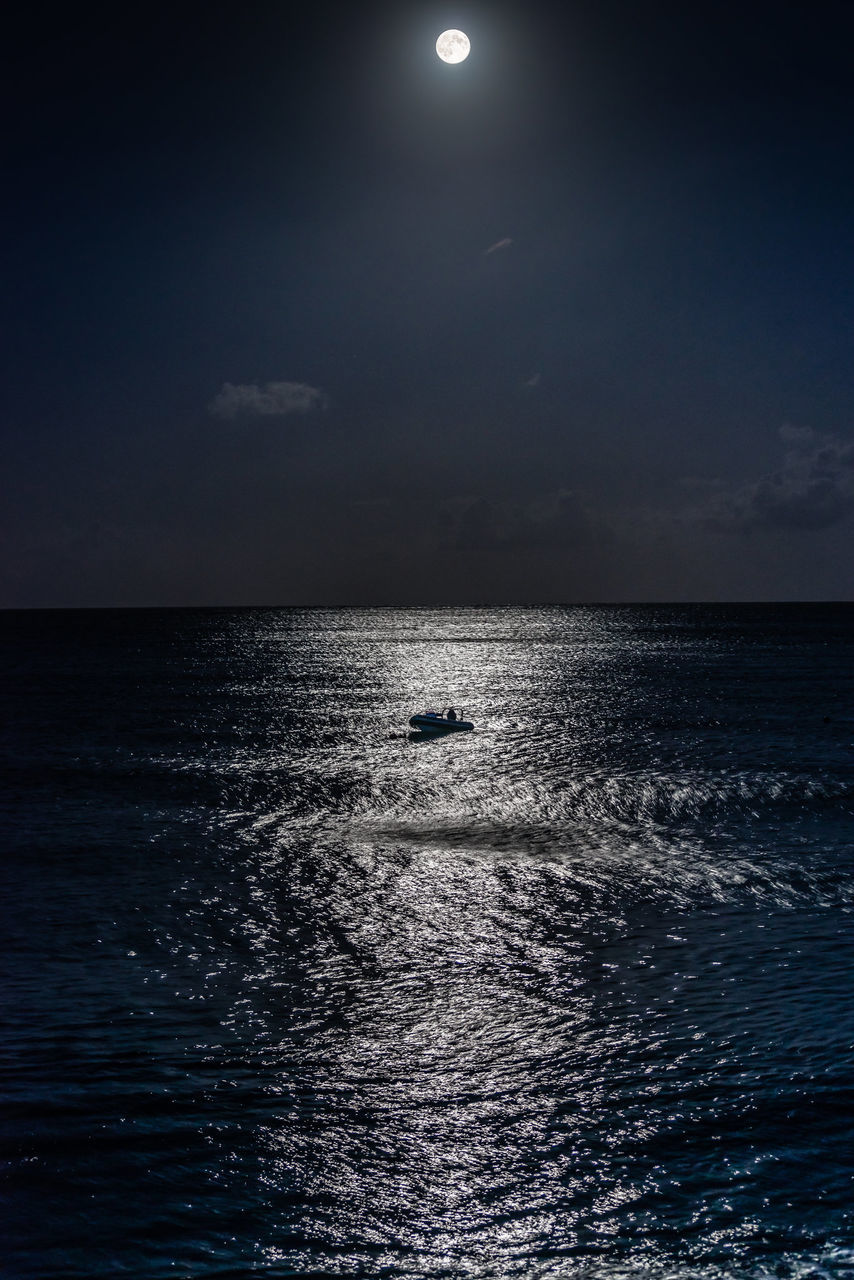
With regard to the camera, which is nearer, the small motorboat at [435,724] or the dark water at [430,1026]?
the dark water at [430,1026]

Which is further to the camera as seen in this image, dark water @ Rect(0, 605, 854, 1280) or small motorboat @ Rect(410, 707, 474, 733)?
small motorboat @ Rect(410, 707, 474, 733)

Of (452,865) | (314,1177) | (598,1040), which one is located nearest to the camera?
(314,1177)

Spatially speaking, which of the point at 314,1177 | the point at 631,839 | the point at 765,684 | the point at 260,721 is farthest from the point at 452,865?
the point at 765,684

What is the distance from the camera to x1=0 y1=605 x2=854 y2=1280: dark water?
1433cm

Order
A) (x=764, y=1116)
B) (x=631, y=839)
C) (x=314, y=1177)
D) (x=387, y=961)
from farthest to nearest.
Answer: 1. (x=631, y=839)
2. (x=387, y=961)
3. (x=764, y=1116)
4. (x=314, y=1177)

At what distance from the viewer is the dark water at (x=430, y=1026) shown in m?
14.3

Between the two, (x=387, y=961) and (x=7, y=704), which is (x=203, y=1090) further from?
(x=7, y=704)

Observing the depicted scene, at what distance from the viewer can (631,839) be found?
1537 inches

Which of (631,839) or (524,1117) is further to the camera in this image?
(631,839)

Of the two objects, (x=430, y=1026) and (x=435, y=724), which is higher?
(x=435, y=724)

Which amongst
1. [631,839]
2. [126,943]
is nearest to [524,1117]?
[126,943]

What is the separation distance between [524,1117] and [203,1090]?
20.5ft

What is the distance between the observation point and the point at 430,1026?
21156mm

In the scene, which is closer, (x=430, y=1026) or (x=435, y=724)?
(x=430, y=1026)
